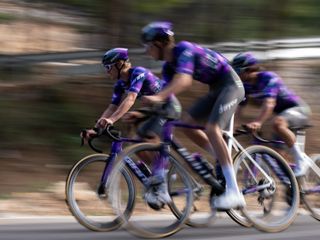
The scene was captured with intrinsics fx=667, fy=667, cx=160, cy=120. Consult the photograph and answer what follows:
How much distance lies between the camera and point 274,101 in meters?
7.13

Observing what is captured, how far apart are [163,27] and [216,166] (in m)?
1.39

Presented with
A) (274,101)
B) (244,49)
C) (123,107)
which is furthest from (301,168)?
(244,49)

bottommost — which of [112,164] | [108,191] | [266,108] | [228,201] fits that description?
[228,201]

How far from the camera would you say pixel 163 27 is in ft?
19.5

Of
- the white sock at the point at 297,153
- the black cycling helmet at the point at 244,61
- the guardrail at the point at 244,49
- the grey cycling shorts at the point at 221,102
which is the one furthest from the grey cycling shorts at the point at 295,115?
the guardrail at the point at 244,49

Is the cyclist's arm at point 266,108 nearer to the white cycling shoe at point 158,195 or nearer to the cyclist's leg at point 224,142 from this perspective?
the cyclist's leg at point 224,142

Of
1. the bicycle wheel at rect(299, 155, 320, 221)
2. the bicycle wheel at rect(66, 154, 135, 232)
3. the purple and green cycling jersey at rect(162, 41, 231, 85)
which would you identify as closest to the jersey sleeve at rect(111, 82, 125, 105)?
the purple and green cycling jersey at rect(162, 41, 231, 85)

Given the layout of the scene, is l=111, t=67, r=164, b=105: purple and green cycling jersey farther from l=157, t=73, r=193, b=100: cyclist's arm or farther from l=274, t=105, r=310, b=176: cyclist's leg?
l=274, t=105, r=310, b=176: cyclist's leg

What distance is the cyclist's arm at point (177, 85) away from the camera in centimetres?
571

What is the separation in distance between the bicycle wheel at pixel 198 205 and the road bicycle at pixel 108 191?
0.06m

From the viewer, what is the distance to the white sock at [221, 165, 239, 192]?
6082mm

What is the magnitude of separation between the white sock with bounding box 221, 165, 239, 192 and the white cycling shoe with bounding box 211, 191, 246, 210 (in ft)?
0.12

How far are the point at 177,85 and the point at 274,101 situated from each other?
70.3 inches

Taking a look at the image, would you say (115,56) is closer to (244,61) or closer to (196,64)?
(196,64)
